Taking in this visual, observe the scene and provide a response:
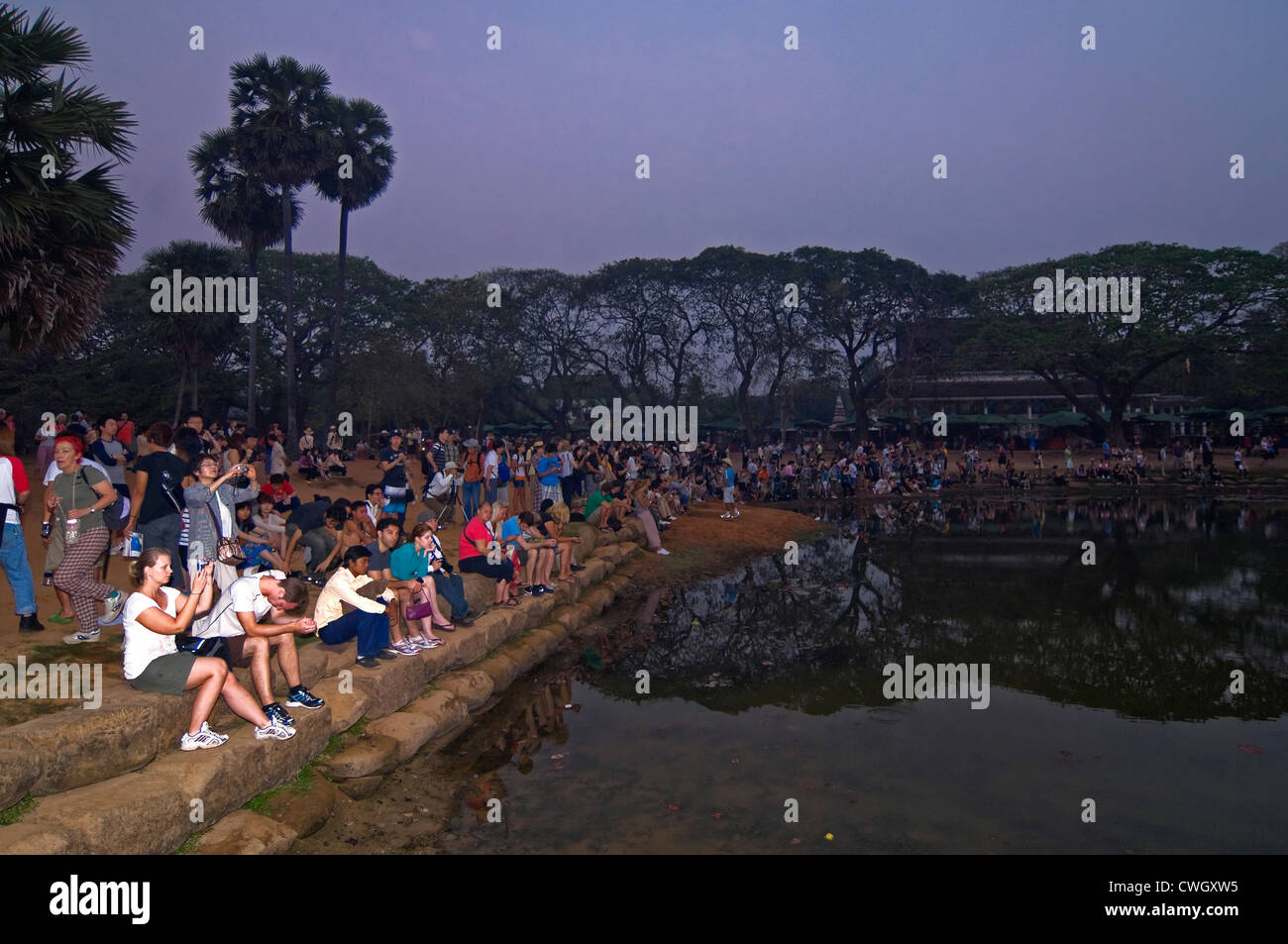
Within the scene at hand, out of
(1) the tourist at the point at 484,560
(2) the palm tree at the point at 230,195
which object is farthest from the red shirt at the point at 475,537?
(2) the palm tree at the point at 230,195

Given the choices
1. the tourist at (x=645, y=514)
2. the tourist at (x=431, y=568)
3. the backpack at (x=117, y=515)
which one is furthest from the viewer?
the tourist at (x=645, y=514)

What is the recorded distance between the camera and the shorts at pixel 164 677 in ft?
18.5

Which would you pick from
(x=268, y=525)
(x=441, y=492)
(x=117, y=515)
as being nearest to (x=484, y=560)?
(x=268, y=525)

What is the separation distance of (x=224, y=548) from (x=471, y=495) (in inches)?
266

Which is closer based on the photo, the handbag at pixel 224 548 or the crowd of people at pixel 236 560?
the crowd of people at pixel 236 560

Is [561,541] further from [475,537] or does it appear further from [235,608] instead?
[235,608]

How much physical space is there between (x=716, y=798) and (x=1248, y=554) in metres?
15.6

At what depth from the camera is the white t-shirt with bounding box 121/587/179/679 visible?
5.60 meters

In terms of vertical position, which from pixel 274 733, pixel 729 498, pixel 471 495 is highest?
pixel 471 495

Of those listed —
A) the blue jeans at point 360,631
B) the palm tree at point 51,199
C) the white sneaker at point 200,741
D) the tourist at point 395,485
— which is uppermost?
the palm tree at point 51,199

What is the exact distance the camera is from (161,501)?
7.73 m

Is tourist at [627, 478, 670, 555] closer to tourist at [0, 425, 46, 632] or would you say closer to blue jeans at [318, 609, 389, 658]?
blue jeans at [318, 609, 389, 658]

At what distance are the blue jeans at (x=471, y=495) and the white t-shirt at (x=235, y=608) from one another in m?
7.87

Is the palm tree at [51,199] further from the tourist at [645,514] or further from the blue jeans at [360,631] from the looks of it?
the tourist at [645,514]
